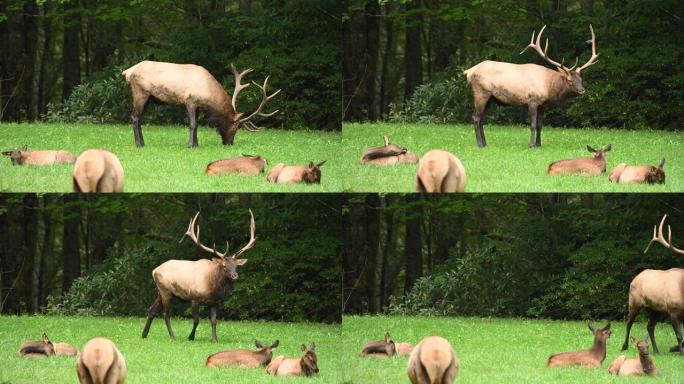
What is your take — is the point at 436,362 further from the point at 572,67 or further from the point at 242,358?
the point at 572,67

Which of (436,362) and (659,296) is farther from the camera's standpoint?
(659,296)

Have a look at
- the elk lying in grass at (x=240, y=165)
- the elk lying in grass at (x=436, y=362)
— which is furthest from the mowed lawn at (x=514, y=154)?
the elk lying in grass at (x=436, y=362)

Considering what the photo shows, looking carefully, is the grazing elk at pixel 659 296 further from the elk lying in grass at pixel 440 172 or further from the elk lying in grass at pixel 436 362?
the elk lying in grass at pixel 436 362

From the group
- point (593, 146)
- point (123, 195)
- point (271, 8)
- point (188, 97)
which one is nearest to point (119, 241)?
point (123, 195)

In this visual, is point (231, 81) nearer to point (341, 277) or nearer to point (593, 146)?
point (341, 277)

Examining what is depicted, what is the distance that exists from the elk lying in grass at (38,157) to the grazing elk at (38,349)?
72.0 inches

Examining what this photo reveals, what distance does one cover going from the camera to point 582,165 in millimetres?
14922

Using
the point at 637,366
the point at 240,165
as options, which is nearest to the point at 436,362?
the point at 637,366

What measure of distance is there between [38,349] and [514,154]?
16.5 ft

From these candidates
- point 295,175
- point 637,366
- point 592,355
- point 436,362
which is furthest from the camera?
point 295,175

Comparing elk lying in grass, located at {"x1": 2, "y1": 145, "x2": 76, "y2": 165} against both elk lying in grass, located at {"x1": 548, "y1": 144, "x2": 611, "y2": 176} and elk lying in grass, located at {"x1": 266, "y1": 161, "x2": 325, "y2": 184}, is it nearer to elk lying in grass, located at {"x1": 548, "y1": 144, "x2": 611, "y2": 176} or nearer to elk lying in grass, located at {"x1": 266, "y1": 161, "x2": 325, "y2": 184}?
elk lying in grass, located at {"x1": 266, "y1": 161, "x2": 325, "y2": 184}

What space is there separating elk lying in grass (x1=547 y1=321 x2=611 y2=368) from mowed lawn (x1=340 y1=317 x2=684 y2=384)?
70mm

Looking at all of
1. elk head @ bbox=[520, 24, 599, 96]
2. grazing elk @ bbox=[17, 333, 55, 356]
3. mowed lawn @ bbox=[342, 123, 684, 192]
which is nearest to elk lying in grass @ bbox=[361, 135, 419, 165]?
mowed lawn @ bbox=[342, 123, 684, 192]

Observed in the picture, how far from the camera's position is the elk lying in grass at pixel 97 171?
15.0 meters
